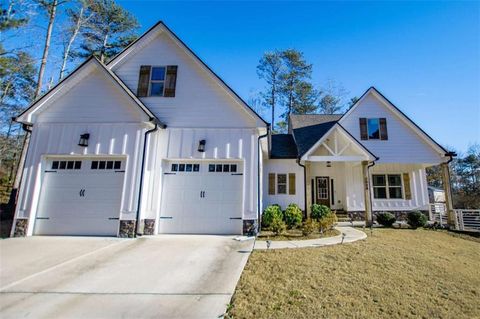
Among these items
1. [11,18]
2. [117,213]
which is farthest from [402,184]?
[11,18]

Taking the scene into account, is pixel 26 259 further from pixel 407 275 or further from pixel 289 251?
pixel 407 275

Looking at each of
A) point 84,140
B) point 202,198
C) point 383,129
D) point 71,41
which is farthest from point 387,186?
point 71,41

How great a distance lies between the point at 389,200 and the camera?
13.3 metres

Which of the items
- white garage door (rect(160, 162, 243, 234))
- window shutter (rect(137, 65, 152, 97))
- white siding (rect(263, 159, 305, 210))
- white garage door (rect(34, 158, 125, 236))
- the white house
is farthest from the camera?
white siding (rect(263, 159, 305, 210))

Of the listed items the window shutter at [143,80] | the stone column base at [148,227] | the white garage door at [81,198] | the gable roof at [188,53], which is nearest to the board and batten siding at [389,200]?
the gable roof at [188,53]

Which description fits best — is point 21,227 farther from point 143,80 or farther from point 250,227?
point 250,227

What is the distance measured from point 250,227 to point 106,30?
2014 cm

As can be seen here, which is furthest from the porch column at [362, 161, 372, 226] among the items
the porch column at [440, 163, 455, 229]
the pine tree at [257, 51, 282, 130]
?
the pine tree at [257, 51, 282, 130]

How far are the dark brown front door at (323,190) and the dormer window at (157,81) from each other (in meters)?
9.39

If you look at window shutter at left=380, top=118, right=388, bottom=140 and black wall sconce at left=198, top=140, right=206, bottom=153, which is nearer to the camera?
black wall sconce at left=198, top=140, right=206, bottom=153

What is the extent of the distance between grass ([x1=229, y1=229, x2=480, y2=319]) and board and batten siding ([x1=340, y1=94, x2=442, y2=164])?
7288mm

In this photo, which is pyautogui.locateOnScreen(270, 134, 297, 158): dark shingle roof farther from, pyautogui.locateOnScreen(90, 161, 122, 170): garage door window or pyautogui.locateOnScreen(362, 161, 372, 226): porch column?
pyautogui.locateOnScreen(90, 161, 122, 170): garage door window

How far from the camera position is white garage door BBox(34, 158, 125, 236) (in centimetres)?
783

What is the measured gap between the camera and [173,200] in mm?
8414
